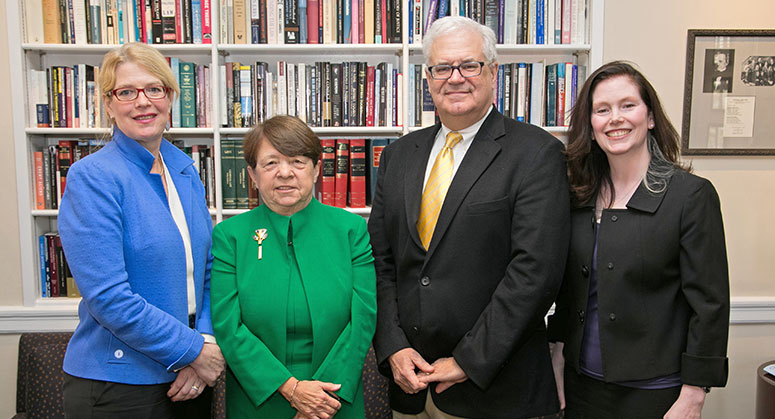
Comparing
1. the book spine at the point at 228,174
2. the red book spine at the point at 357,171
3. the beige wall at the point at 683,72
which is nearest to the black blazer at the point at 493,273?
the red book spine at the point at 357,171

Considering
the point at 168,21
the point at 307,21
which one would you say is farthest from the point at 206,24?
the point at 307,21

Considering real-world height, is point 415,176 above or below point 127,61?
below

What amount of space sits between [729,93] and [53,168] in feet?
11.1

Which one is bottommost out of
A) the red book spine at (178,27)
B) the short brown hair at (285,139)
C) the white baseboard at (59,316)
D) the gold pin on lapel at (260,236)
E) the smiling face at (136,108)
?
the white baseboard at (59,316)

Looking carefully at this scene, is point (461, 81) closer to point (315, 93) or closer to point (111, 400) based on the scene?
point (111, 400)

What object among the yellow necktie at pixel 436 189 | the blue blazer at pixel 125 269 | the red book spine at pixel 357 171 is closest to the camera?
the blue blazer at pixel 125 269

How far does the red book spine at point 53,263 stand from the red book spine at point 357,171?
5.00 feet

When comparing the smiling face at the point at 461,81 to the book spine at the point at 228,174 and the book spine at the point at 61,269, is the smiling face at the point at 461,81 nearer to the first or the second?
the book spine at the point at 228,174

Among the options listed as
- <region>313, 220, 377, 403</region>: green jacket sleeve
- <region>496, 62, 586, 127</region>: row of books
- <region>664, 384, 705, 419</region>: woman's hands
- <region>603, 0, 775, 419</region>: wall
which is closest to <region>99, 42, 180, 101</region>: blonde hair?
<region>313, 220, 377, 403</region>: green jacket sleeve

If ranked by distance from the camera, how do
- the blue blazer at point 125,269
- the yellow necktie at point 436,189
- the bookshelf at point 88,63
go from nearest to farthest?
the blue blazer at point 125,269 → the yellow necktie at point 436,189 → the bookshelf at point 88,63

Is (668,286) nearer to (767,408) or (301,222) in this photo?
(301,222)

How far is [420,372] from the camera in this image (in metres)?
1.57

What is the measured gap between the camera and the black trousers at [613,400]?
1.46 m

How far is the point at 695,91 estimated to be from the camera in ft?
9.14
